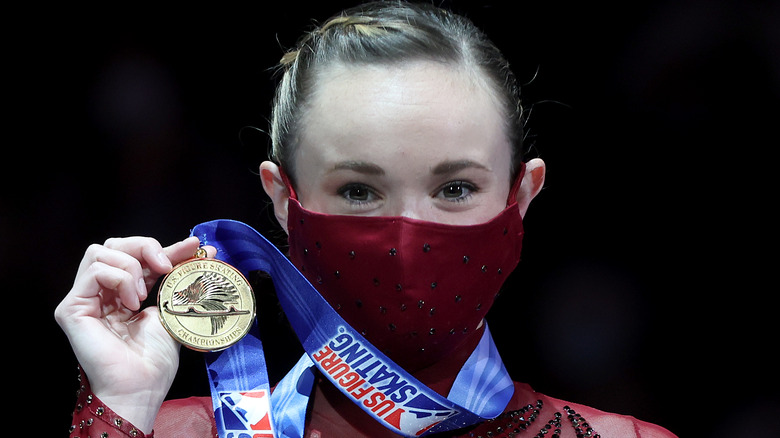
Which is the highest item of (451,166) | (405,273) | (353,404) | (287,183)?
(451,166)

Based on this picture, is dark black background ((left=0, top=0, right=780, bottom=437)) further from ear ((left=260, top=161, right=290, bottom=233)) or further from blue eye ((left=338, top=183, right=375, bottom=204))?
blue eye ((left=338, top=183, right=375, bottom=204))

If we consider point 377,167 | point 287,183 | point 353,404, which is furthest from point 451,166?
point 353,404

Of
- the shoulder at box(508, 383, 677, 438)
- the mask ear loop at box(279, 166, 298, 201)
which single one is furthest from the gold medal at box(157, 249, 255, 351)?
the shoulder at box(508, 383, 677, 438)

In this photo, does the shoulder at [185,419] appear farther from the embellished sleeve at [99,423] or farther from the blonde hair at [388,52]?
the blonde hair at [388,52]

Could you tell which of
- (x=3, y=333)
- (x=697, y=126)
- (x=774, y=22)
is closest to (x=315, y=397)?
(x=3, y=333)

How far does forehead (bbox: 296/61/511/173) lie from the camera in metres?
2.22

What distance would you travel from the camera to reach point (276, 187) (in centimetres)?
250

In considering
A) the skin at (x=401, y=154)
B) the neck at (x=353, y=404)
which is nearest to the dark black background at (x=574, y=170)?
the neck at (x=353, y=404)

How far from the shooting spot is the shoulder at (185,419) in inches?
95.0

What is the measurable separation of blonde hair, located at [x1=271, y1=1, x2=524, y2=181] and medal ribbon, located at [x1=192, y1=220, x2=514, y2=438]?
27 centimetres

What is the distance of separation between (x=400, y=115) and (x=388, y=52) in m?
0.21

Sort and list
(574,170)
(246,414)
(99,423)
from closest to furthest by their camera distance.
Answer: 1. (99,423)
2. (246,414)
3. (574,170)

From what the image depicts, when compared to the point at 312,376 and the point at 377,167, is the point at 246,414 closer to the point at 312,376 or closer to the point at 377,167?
the point at 312,376

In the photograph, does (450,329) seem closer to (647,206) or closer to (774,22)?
(647,206)
